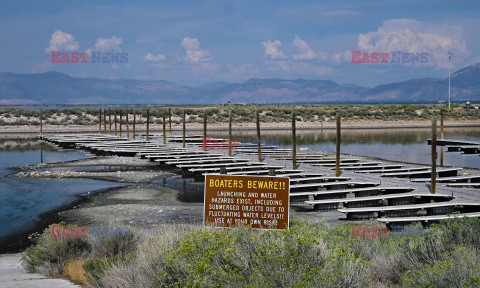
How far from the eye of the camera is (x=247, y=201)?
26.5 feet

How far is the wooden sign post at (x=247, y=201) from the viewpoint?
7.98 m

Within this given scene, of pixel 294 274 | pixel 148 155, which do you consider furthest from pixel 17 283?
pixel 148 155

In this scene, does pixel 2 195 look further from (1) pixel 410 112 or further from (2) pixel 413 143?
(1) pixel 410 112

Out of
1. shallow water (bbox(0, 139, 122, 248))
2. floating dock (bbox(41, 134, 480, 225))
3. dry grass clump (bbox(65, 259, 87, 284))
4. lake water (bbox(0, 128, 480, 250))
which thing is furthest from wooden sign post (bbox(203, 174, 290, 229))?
shallow water (bbox(0, 139, 122, 248))

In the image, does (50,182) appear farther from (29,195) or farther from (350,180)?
(350,180)

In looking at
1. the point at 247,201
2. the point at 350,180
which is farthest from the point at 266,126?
the point at 247,201

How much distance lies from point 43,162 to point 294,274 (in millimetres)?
26205

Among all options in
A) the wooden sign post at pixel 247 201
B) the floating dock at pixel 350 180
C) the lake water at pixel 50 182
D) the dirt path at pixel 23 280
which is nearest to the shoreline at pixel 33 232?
the lake water at pixel 50 182

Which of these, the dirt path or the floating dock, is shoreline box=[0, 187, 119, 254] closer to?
the dirt path

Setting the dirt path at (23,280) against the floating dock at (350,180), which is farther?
the floating dock at (350,180)

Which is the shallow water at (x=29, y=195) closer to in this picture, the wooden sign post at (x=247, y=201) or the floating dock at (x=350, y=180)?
the floating dock at (x=350, y=180)

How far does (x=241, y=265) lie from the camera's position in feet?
21.3

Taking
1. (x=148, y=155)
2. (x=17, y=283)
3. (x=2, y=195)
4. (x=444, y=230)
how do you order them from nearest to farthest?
(x=17, y=283), (x=444, y=230), (x=2, y=195), (x=148, y=155)

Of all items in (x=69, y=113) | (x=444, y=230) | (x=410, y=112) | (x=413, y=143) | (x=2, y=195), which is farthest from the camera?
(x=410, y=112)
